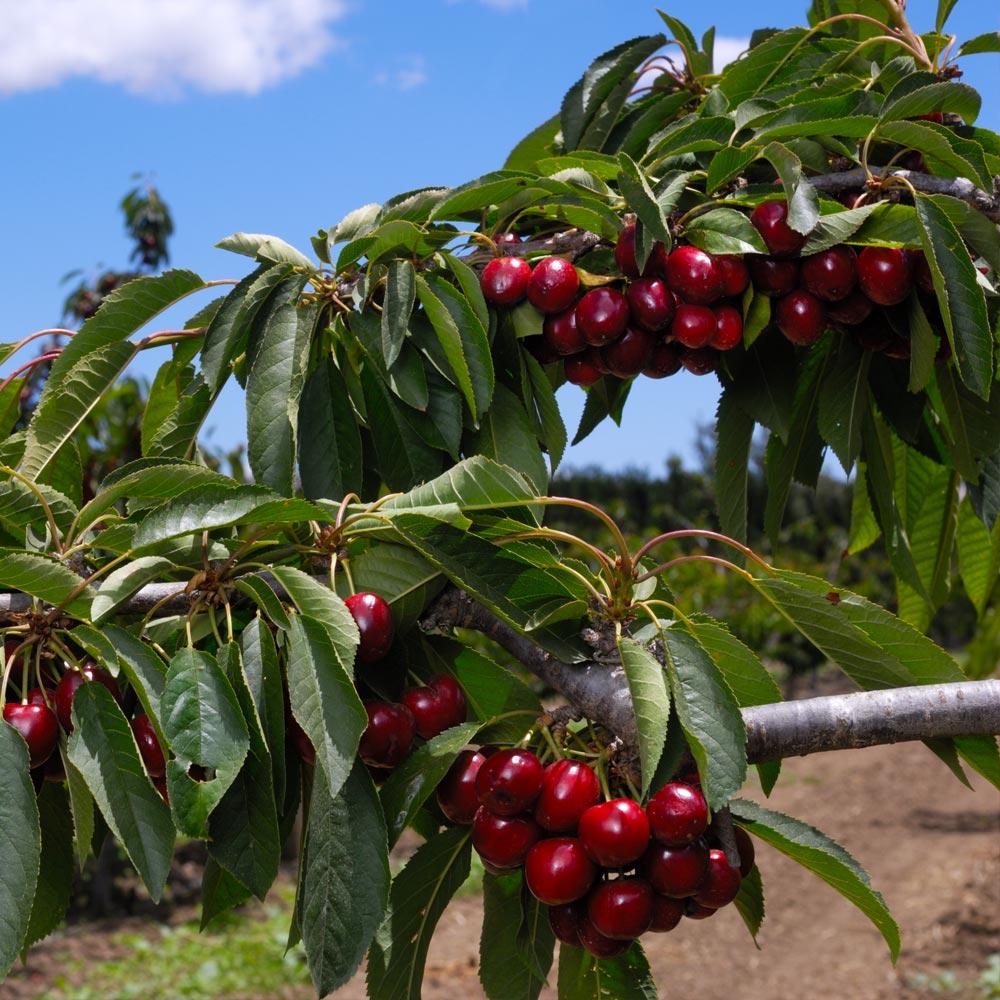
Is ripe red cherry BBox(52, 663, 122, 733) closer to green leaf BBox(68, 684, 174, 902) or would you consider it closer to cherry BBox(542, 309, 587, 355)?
green leaf BBox(68, 684, 174, 902)

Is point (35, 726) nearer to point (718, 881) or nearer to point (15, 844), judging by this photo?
point (15, 844)

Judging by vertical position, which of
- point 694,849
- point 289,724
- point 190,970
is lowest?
point 190,970

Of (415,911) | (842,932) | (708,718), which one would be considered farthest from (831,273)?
(842,932)

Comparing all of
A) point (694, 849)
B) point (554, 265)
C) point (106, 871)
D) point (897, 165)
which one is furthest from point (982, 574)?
point (106, 871)

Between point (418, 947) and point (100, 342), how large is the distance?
900 millimetres

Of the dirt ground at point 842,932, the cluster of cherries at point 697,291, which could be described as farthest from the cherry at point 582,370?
the dirt ground at point 842,932

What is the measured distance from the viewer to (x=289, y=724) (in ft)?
3.93

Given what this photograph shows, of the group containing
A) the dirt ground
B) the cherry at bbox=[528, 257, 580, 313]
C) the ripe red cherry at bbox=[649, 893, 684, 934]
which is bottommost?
the dirt ground

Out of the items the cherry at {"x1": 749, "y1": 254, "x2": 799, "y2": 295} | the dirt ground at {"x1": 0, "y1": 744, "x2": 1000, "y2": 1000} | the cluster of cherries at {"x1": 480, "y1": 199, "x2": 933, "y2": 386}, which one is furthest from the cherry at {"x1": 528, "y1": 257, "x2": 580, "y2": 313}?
the dirt ground at {"x1": 0, "y1": 744, "x2": 1000, "y2": 1000}

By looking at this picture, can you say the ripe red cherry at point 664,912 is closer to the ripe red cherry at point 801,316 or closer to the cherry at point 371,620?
the cherry at point 371,620

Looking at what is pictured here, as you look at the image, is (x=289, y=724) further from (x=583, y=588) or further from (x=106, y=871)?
(x=106, y=871)

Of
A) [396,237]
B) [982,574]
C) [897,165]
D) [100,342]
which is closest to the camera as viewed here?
[396,237]

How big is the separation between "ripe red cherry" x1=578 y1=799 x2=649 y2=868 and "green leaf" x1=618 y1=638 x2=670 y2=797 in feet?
0.10

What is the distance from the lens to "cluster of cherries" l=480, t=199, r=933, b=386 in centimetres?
152
